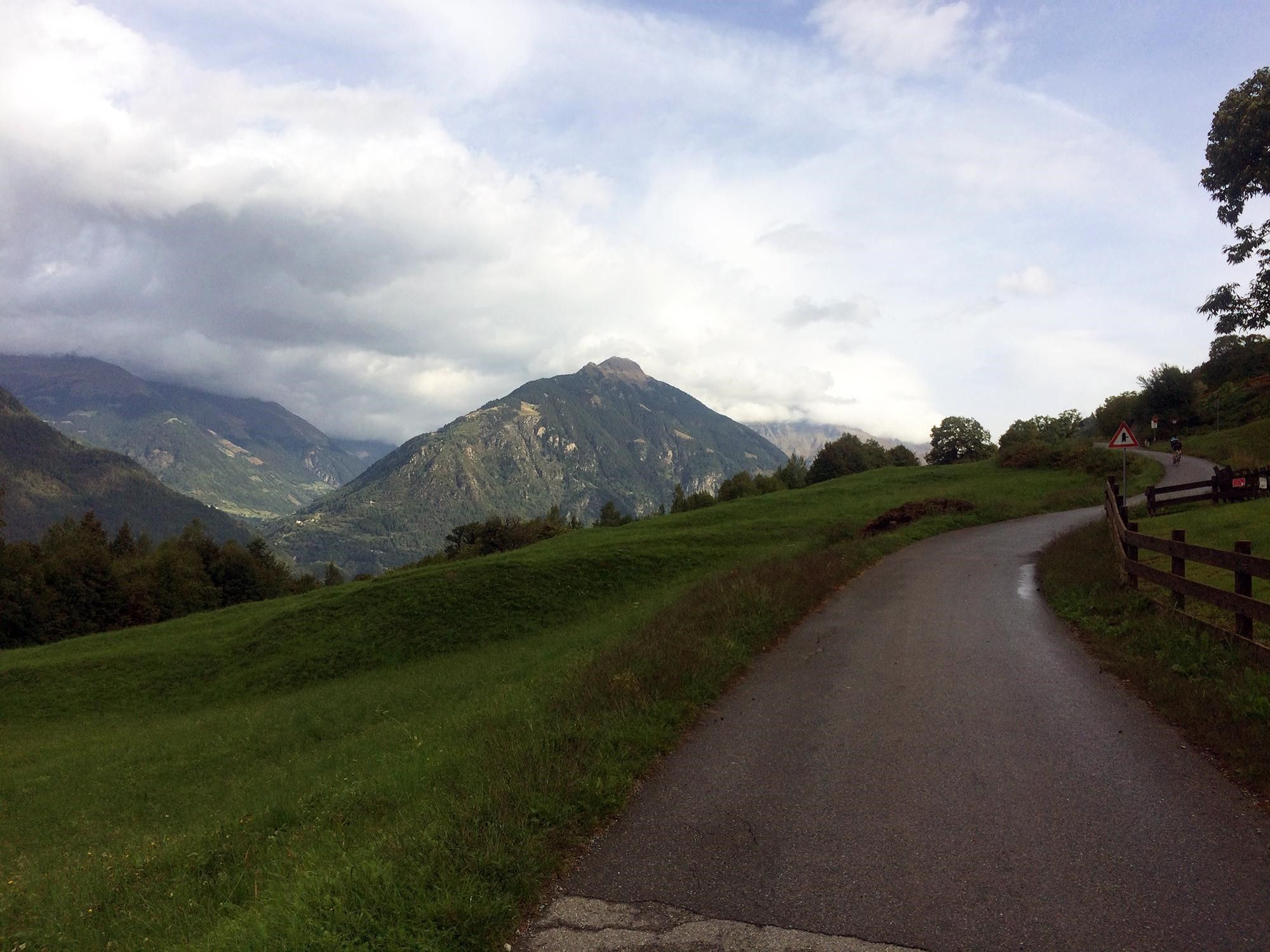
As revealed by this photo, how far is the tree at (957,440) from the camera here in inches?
4311

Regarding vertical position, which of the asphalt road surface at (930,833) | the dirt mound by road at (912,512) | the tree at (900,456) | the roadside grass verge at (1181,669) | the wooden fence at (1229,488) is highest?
the tree at (900,456)

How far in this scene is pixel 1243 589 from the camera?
10.1m

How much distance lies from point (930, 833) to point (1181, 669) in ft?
21.5

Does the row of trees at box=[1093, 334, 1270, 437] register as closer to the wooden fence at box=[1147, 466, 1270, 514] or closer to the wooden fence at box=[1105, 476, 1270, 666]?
the wooden fence at box=[1147, 466, 1270, 514]

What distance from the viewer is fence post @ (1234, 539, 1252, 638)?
982 centimetres

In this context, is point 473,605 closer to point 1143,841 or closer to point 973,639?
point 973,639

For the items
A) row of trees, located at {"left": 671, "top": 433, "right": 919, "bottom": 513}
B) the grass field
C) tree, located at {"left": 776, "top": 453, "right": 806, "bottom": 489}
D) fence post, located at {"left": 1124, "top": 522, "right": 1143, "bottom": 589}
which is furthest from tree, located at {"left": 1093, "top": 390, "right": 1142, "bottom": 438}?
fence post, located at {"left": 1124, "top": 522, "right": 1143, "bottom": 589}

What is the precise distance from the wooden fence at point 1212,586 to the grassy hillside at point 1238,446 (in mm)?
34344

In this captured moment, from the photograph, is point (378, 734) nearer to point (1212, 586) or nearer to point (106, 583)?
point (1212, 586)

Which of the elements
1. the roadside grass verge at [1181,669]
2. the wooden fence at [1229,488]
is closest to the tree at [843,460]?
the wooden fence at [1229,488]

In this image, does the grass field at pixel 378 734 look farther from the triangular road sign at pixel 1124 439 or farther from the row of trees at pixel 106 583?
the row of trees at pixel 106 583

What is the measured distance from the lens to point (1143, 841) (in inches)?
230

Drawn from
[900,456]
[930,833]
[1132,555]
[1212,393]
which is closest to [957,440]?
[900,456]

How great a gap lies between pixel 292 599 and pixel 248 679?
13.8m
